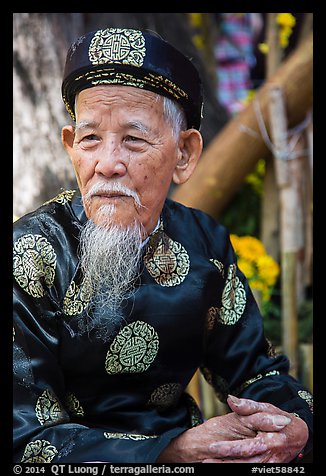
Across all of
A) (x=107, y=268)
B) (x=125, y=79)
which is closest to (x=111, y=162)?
(x=125, y=79)

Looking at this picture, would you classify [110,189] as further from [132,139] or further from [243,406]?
[243,406]

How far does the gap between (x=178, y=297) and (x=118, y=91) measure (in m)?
0.74

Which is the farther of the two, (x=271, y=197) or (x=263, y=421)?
(x=271, y=197)

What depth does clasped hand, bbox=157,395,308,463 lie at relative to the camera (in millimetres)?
2172

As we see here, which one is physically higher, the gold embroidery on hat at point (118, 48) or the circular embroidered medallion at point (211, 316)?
the gold embroidery on hat at point (118, 48)

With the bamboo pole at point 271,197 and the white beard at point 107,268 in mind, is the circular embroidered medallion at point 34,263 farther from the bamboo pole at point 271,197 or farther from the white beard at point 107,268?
the bamboo pole at point 271,197

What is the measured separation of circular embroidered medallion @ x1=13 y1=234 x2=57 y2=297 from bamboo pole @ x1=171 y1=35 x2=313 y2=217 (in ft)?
7.38

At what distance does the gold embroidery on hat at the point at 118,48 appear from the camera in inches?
84.5

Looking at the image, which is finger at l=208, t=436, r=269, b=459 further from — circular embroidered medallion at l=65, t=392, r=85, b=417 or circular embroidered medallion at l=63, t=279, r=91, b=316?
circular embroidered medallion at l=63, t=279, r=91, b=316

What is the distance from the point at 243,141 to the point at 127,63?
2489 millimetres

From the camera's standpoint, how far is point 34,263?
2.20 m

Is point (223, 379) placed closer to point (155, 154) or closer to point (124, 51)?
point (155, 154)

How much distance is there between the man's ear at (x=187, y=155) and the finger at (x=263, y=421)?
858 millimetres

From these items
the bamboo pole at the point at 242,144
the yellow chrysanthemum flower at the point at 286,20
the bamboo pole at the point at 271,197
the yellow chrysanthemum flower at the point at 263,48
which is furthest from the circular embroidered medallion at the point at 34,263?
the yellow chrysanthemum flower at the point at 263,48
